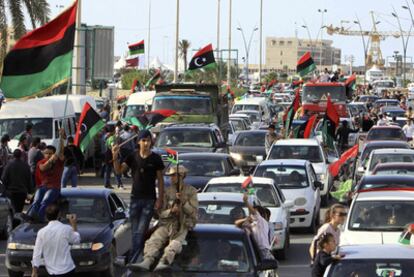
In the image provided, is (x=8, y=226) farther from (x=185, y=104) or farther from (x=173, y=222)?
(x=185, y=104)

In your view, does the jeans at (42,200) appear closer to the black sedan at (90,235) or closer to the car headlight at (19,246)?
the black sedan at (90,235)

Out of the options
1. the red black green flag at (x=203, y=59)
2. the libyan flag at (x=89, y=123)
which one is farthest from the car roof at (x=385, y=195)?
the red black green flag at (x=203, y=59)

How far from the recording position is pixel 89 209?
17.6 meters

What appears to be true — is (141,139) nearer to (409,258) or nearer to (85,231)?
(85,231)

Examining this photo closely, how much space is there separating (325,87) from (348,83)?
233cm

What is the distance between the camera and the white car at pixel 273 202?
19031 mm

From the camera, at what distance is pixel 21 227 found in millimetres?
17031

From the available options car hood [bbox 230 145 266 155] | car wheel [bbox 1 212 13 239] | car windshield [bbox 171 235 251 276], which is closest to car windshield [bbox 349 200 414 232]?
car windshield [bbox 171 235 251 276]

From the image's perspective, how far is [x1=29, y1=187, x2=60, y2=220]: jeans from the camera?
18.1 meters

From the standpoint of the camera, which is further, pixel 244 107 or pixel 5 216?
pixel 244 107

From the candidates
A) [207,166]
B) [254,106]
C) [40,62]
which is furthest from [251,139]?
[254,106]

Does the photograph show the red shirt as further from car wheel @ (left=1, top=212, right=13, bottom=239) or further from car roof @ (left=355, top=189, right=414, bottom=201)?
car roof @ (left=355, top=189, right=414, bottom=201)

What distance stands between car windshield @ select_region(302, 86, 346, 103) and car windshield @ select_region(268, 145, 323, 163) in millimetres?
28551

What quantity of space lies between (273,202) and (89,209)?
3.71m
